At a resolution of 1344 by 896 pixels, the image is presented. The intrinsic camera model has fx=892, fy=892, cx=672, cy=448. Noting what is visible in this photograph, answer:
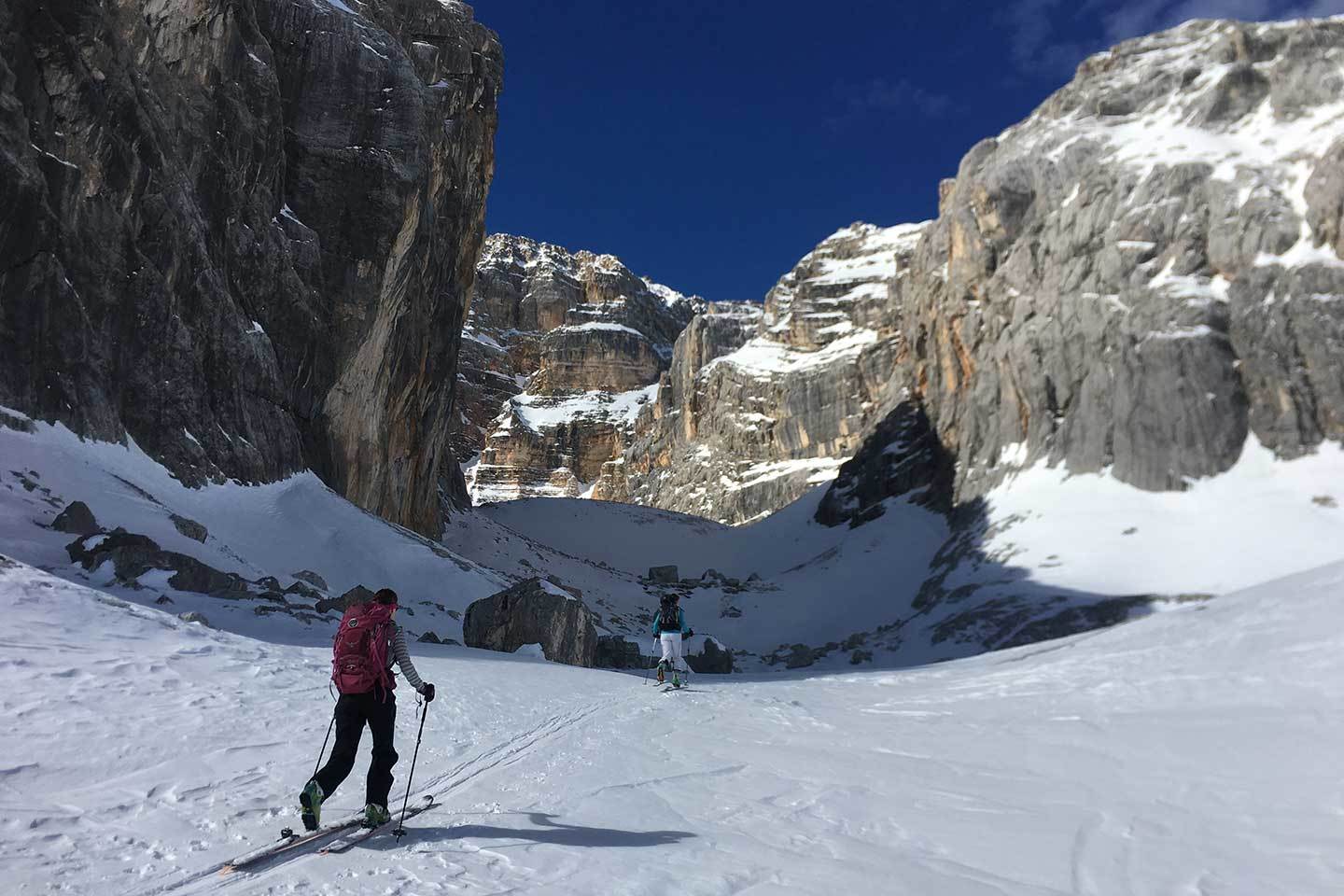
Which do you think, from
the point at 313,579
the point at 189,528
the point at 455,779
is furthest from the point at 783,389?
the point at 455,779

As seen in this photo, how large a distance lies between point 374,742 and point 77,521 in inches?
510

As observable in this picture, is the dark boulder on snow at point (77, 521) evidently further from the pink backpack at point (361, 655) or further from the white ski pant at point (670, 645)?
the pink backpack at point (361, 655)

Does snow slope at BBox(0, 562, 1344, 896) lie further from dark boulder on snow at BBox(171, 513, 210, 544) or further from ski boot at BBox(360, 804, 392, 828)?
dark boulder on snow at BBox(171, 513, 210, 544)

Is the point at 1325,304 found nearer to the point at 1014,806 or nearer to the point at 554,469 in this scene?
the point at 1014,806

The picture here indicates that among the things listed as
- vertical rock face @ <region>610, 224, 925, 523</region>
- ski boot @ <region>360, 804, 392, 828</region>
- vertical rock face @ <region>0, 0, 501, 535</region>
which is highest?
vertical rock face @ <region>610, 224, 925, 523</region>

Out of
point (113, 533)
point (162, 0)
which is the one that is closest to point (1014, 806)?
point (113, 533)

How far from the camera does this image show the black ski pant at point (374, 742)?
5.56 m

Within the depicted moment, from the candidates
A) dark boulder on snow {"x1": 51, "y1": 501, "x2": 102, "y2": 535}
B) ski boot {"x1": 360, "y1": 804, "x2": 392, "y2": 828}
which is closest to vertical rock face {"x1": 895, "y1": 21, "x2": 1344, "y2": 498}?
dark boulder on snow {"x1": 51, "y1": 501, "x2": 102, "y2": 535}

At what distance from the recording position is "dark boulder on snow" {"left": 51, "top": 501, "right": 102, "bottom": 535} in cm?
1536

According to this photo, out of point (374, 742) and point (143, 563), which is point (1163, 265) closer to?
point (143, 563)

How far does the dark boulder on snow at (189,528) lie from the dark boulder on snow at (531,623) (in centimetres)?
604

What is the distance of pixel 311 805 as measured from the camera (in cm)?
519

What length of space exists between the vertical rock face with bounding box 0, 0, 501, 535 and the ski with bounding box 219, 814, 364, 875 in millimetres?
17133

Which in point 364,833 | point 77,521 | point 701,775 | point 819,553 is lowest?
point 364,833
